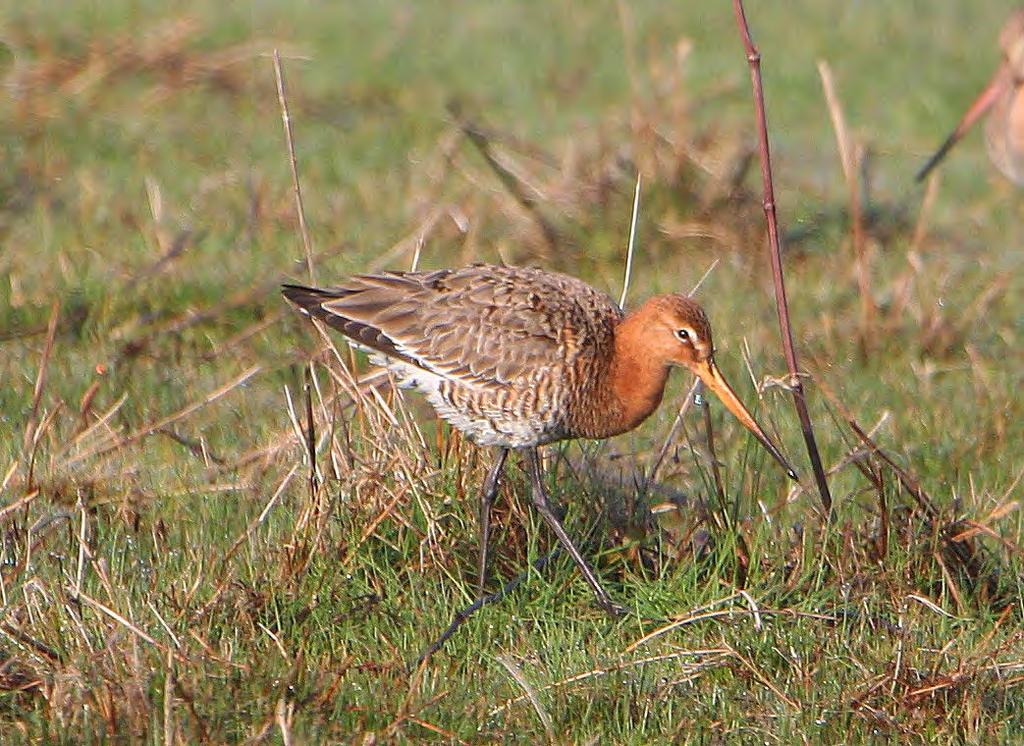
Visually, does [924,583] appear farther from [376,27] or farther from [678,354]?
[376,27]

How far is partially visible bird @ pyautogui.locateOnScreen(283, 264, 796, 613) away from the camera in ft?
16.3

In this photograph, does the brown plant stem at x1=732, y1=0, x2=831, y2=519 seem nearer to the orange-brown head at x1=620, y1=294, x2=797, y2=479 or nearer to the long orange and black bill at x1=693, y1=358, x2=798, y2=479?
the long orange and black bill at x1=693, y1=358, x2=798, y2=479

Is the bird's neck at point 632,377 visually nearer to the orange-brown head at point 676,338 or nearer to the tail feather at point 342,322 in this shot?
the orange-brown head at point 676,338

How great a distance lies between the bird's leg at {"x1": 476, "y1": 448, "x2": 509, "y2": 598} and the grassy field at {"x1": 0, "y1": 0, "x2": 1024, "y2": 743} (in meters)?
0.07

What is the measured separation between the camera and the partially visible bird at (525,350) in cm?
495

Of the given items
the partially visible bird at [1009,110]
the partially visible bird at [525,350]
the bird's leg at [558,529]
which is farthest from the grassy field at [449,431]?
the partially visible bird at [1009,110]

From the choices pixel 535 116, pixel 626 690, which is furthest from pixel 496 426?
pixel 535 116

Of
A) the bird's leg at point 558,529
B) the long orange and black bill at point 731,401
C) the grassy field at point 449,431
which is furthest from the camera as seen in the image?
the long orange and black bill at point 731,401

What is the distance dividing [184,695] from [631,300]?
12.9 feet

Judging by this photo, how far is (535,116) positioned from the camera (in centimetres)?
1000

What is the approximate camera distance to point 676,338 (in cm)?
500

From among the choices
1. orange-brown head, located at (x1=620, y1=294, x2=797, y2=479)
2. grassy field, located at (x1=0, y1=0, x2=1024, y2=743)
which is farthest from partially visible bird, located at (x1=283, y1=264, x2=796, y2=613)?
grassy field, located at (x1=0, y1=0, x2=1024, y2=743)

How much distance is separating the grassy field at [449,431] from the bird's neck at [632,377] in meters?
0.14

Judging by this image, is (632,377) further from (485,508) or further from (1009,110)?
→ (1009,110)
